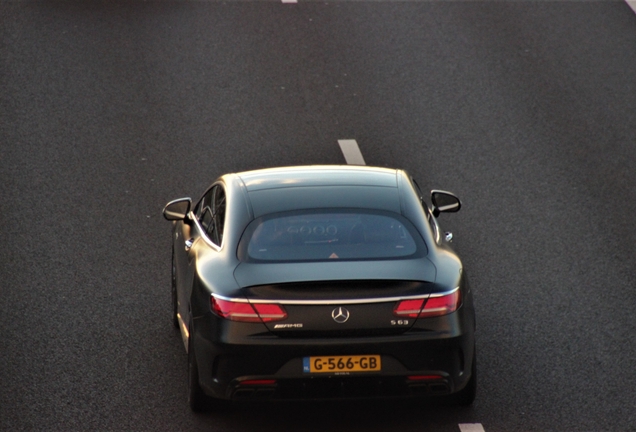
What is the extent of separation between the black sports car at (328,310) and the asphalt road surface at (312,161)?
0.70m

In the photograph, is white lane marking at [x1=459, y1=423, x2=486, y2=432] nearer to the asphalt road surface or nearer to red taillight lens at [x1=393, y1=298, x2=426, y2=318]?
the asphalt road surface

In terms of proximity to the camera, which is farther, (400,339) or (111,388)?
(111,388)

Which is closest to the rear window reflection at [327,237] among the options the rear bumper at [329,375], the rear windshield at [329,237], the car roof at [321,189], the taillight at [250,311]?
the rear windshield at [329,237]

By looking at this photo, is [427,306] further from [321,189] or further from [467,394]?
[321,189]

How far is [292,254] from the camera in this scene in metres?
7.88

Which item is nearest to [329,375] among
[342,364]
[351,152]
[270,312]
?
[342,364]

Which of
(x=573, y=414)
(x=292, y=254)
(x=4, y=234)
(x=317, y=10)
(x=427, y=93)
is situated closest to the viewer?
(x=292, y=254)

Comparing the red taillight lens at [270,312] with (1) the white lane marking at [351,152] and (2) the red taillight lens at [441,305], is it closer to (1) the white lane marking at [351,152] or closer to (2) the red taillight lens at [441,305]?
(2) the red taillight lens at [441,305]

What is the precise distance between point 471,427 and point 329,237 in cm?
159

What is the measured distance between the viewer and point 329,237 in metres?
8.09

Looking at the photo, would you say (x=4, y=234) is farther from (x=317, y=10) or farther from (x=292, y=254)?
(x=317, y=10)

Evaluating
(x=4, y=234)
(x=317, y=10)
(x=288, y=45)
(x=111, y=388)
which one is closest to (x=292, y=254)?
(x=111, y=388)

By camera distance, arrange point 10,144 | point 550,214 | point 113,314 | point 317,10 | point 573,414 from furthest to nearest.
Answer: point 317,10 < point 10,144 < point 550,214 < point 113,314 < point 573,414

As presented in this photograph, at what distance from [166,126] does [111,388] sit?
24.6 feet
